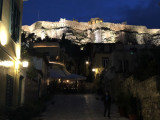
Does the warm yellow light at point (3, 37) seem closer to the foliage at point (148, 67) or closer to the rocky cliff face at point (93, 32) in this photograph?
the foliage at point (148, 67)

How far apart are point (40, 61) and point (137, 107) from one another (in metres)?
11.8

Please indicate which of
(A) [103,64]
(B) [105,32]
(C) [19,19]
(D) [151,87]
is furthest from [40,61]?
(B) [105,32]

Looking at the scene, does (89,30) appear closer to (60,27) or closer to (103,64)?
(60,27)

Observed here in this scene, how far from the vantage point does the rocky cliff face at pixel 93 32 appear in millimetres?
92000

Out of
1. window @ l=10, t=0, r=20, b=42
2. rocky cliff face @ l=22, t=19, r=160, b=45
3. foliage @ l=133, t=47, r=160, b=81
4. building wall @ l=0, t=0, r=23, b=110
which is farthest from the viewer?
rocky cliff face @ l=22, t=19, r=160, b=45

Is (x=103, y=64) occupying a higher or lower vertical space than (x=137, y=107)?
higher

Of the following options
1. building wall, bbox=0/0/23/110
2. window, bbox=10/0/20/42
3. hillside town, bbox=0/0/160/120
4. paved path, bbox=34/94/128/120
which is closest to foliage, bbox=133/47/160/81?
hillside town, bbox=0/0/160/120

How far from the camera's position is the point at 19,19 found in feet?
37.1

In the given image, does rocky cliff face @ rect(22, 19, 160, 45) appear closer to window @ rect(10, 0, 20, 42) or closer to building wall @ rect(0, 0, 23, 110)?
window @ rect(10, 0, 20, 42)

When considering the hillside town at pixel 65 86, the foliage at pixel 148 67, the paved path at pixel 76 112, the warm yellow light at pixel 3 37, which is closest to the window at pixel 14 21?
the hillside town at pixel 65 86

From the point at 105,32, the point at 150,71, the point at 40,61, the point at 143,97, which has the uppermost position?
the point at 105,32

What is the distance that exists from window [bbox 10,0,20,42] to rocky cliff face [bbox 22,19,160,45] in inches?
3077

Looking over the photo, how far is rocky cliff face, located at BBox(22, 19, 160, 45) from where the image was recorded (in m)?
92.0

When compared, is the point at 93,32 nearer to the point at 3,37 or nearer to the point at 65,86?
the point at 65,86
